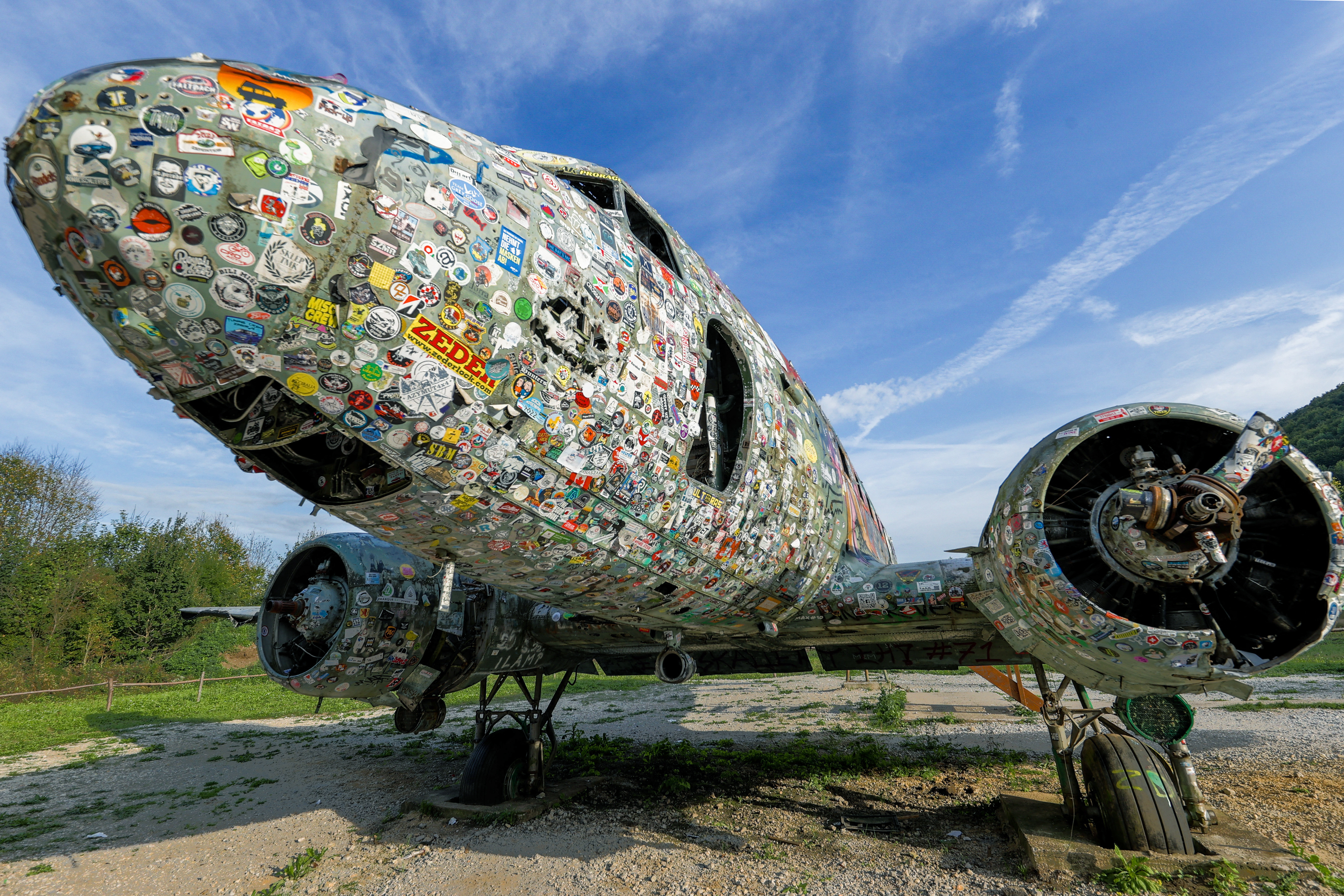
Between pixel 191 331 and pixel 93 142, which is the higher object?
pixel 93 142

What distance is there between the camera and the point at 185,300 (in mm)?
2385

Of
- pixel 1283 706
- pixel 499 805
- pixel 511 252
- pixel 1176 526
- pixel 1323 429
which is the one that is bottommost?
pixel 499 805

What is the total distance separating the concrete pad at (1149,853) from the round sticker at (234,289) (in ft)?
22.5

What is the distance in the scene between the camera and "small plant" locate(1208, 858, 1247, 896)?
185 inches

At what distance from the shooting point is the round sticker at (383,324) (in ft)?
8.73

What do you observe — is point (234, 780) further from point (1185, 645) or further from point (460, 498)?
point (1185, 645)

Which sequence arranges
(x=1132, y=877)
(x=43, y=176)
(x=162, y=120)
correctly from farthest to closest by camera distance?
(x=1132, y=877)
(x=162, y=120)
(x=43, y=176)

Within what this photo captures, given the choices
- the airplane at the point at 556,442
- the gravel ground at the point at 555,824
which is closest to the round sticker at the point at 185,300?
the airplane at the point at 556,442

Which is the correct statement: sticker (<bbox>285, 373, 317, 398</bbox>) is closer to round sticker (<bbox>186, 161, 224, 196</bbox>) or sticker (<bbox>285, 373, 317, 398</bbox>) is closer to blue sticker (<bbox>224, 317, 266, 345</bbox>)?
blue sticker (<bbox>224, 317, 266, 345</bbox>)

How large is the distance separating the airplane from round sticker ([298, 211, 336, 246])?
0.02 metres

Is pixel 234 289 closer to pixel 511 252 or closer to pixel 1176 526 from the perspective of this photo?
pixel 511 252

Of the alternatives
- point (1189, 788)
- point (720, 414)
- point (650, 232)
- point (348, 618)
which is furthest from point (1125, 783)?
point (348, 618)

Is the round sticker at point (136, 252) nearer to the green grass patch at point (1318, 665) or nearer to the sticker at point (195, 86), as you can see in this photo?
the sticker at point (195, 86)

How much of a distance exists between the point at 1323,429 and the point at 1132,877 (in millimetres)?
71964
